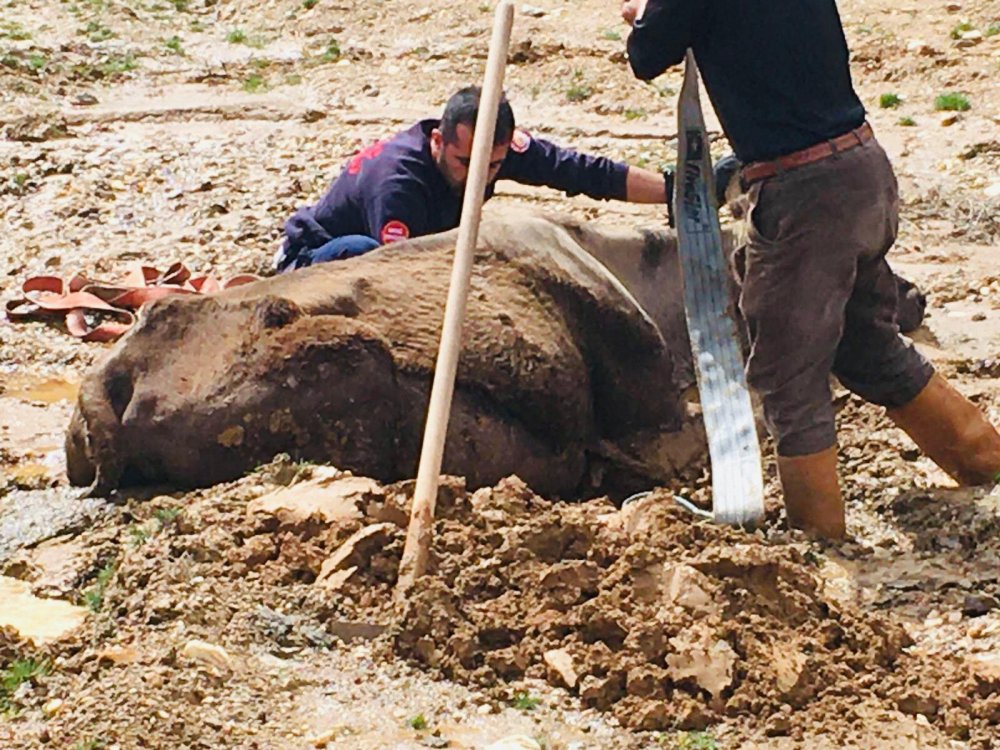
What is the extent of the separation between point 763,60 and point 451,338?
1166 millimetres

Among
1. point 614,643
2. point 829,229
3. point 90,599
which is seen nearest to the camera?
point 614,643

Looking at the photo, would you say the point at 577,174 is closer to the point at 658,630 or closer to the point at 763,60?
the point at 763,60

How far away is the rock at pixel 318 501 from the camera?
189 inches

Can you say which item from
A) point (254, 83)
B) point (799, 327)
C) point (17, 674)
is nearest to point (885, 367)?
point (799, 327)

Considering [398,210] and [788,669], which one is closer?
[788,669]

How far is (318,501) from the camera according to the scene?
4895 millimetres

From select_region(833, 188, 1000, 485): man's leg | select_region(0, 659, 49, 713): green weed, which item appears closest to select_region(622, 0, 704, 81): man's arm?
select_region(833, 188, 1000, 485): man's leg

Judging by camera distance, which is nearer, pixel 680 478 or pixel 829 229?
pixel 829 229

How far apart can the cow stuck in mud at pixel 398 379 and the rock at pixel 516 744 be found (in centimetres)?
171

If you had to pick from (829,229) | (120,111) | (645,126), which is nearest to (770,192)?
(829,229)

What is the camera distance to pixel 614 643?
4.22 metres

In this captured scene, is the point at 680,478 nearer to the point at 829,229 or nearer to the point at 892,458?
the point at 892,458

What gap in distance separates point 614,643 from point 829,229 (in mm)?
1542

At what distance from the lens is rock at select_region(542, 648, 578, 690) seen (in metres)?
4.10
